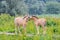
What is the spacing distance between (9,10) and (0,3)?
1574mm

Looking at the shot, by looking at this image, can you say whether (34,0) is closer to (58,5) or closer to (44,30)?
(58,5)

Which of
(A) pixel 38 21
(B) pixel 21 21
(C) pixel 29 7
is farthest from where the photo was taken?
(C) pixel 29 7

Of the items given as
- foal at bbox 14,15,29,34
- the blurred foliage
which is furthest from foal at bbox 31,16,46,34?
the blurred foliage

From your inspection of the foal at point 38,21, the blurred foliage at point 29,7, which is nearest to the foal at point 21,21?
the foal at point 38,21

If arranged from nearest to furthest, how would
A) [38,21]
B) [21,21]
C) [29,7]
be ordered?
[38,21] < [21,21] < [29,7]

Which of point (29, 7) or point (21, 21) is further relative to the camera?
point (29, 7)

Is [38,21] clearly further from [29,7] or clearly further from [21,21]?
[29,7]

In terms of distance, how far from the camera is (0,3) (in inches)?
1251

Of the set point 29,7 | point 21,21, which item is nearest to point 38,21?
point 21,21

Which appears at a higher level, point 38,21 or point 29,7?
point 38,21

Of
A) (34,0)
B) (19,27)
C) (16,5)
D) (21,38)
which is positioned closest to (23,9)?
(16,5)

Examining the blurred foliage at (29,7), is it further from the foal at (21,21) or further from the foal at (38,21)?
the foal at (38,21)

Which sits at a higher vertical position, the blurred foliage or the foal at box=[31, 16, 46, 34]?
the foal at box=[31, 16, 46, 34]

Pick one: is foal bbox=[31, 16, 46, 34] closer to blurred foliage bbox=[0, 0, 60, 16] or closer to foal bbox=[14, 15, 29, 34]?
foal bbox=[14, 15, 29, 34]
